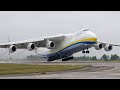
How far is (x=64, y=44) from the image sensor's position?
52250 millimetres

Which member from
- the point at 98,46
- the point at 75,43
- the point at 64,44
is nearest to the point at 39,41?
the point at 64,44

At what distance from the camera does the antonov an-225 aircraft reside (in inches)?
1866

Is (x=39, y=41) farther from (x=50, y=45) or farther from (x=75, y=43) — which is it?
(x=75, y=43)

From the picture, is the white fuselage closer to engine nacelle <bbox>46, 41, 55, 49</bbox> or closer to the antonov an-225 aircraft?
the antonov an-225 aircraft

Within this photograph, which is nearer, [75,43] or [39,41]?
[75,43]

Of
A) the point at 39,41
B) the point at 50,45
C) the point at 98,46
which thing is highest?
the point at 39,41

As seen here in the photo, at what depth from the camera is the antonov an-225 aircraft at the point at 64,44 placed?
156ft

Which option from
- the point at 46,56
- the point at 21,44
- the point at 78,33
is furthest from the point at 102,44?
the point at 21,44

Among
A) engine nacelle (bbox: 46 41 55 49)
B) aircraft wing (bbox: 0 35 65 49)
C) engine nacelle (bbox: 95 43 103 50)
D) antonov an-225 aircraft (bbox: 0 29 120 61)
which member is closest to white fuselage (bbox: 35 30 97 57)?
antonov an-225 aircraft (bbox: 0 29 120 61)

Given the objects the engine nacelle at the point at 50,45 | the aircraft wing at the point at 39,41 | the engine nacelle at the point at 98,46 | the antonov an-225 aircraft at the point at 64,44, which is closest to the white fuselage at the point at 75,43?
the antonov an-225 aircraft at the point at 64,44

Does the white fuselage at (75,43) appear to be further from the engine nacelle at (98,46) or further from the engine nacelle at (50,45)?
the engine nacelle at (98,46)

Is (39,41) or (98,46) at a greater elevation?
(39,41)
